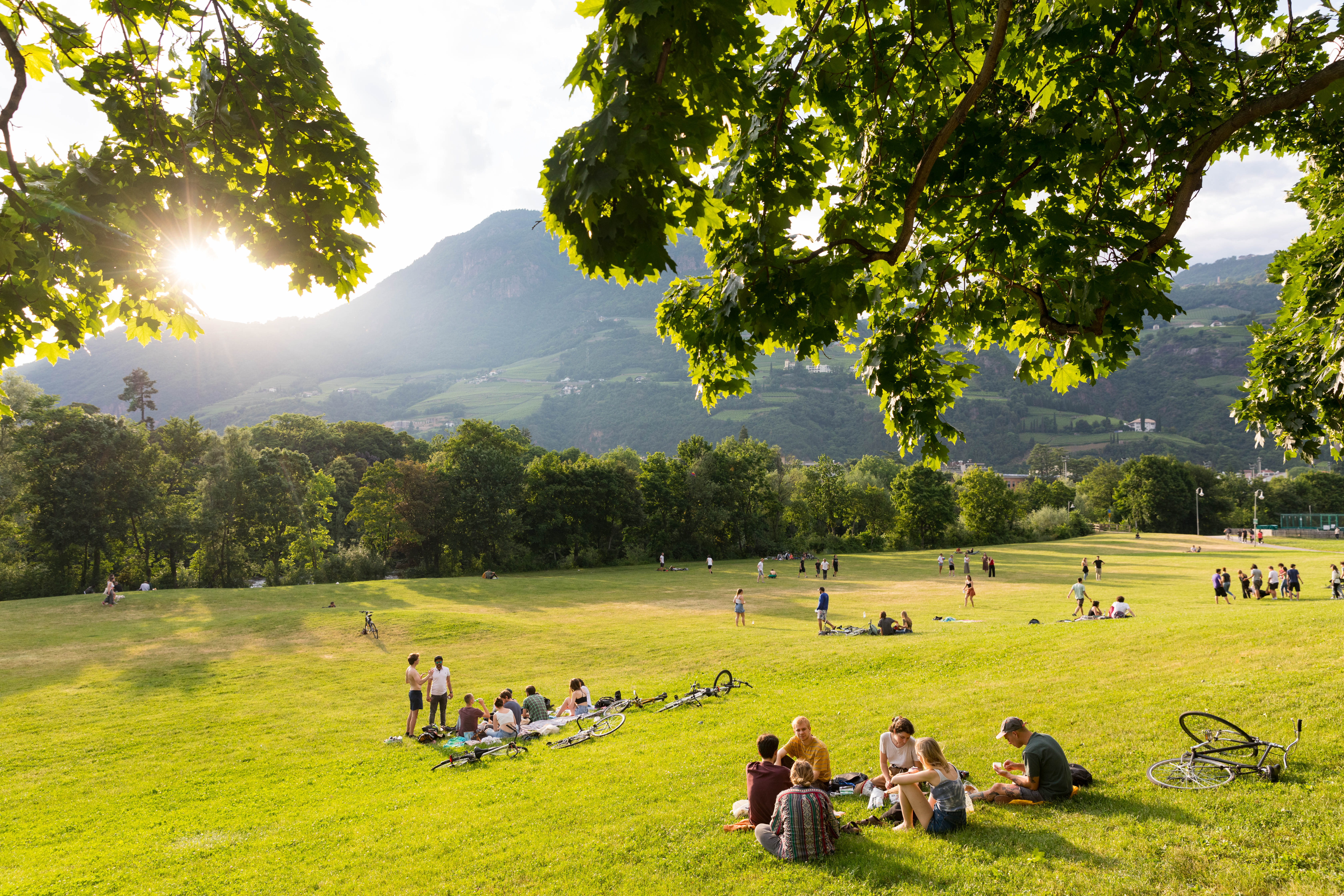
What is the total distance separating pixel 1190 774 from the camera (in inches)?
319

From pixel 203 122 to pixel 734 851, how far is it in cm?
948

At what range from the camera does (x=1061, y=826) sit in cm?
732

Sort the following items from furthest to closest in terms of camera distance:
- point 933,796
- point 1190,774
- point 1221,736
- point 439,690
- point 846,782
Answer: point 439,690 < point 846,782 < point 1221,736 < point 1190,774 < point 933,796

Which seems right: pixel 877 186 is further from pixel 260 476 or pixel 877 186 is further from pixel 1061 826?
pixel 260 476

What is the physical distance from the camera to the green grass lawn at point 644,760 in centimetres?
693

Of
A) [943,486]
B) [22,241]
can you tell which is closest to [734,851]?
[22,241]

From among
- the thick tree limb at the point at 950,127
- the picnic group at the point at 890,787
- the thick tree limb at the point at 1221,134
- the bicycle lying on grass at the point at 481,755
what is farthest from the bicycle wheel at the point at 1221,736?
the bicycle lying on grass at the point at 481,755

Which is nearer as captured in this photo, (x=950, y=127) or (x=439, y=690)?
(x=950, y=127)

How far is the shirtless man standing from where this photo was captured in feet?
51.2

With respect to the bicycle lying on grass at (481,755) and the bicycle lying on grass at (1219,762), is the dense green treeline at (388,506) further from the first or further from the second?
the bicycle lying on grass at (1219,762)

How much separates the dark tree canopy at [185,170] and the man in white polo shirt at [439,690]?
11870mm

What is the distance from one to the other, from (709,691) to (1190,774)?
10.3 m

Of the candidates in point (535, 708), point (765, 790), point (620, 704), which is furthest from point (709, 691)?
point (765, 790)

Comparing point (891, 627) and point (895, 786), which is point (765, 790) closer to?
point (895, 786)
